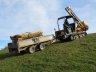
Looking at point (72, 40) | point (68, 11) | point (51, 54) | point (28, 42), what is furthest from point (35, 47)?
point (68, 11)

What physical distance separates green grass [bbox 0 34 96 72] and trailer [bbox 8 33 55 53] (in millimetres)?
748

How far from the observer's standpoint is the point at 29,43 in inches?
1074

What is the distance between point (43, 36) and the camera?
28.9m

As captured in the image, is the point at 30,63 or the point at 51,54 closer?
the point at 30,63

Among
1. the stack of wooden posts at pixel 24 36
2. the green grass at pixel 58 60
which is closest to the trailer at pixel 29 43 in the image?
the stack of wooden posts at pixel 24 36

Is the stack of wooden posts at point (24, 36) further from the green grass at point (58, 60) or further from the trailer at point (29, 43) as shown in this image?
the green grass at point (58, 60)

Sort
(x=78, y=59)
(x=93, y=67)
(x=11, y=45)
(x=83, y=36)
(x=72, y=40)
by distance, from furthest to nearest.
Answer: (x=83, y=36) < (x=72, y=40) < (x=11, y=45) < (x=78, y=59) < (x=93, y=67)

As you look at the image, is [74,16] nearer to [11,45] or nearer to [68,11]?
[68,11]

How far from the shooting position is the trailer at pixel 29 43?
26.6m

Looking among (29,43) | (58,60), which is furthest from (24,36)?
(58,60)

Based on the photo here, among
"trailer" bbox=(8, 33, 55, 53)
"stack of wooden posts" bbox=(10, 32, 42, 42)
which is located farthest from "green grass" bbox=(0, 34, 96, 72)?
"stack of wooden posts" bbox=(10, 32, 42, 42)

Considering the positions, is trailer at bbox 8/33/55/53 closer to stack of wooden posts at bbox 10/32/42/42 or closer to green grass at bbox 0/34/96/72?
stack of wooden posts at bbox 10/32/42/42

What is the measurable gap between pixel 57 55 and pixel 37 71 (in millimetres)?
3764

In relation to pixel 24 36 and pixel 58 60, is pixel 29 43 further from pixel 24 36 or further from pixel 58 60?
pixel 58 60
